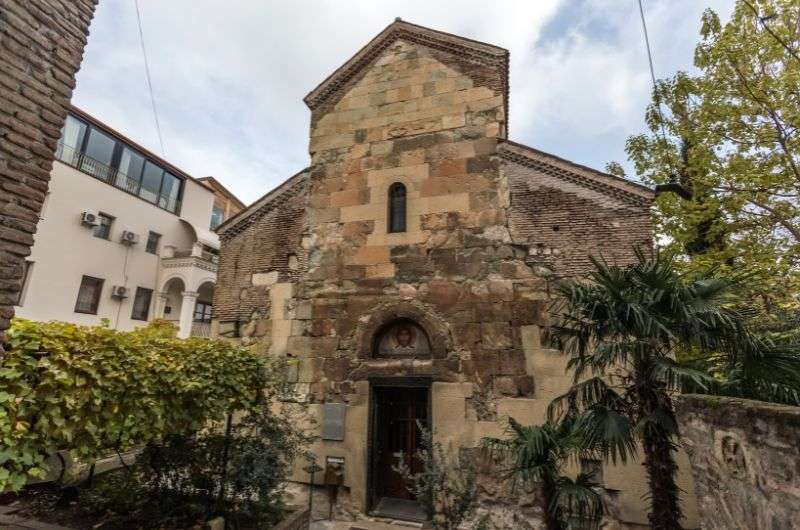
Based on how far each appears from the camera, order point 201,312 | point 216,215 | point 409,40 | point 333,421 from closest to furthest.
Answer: point 333,421 → point 409,40 → point 201,312 → point 216,215

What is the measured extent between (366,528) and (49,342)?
5.22 m

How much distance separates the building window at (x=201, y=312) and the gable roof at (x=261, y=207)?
542 inches

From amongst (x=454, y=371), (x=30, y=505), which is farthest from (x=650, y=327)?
(x=30, y=505)

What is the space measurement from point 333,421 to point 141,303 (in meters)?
16.2

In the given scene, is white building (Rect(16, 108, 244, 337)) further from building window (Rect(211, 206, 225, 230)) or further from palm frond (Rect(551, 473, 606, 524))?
palm frond (Rect(551, 473, 606, 524))

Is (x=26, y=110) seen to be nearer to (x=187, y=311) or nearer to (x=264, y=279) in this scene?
(x=264, y=279)

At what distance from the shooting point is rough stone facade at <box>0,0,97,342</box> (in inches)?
113

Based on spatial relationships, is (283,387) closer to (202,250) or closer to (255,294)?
(255,294)

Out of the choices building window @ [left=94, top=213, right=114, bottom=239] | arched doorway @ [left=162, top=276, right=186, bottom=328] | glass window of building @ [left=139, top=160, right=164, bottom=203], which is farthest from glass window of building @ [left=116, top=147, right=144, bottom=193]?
arched doorway @ [left=162, top=276, right=186, bottom=328]

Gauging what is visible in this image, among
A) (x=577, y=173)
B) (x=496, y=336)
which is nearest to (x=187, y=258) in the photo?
(x=496, y=336)

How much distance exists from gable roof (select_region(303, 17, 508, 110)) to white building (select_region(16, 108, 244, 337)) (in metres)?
12.9

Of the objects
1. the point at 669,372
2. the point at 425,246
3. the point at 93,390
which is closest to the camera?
the point at 93,390

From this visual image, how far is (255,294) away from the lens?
878 cm

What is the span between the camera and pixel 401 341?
25.8ft
